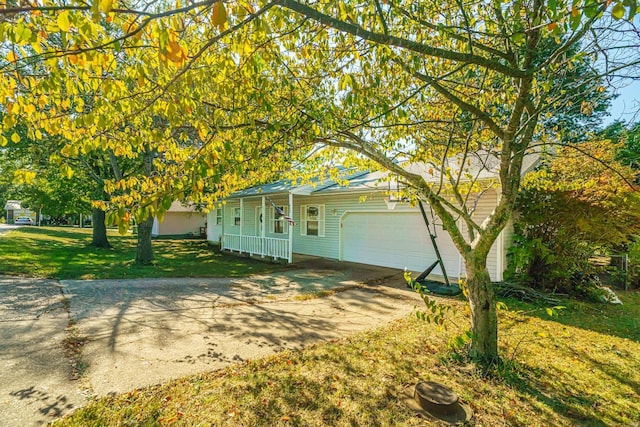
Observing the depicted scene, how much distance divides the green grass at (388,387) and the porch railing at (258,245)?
8586 millimetres

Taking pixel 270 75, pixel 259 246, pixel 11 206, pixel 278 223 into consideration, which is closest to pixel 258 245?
pixel 259 246

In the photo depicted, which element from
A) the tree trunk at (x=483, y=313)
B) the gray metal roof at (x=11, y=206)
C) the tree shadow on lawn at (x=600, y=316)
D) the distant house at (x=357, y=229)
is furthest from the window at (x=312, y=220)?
Answer: the gray metal roof at (x=11, y=206)

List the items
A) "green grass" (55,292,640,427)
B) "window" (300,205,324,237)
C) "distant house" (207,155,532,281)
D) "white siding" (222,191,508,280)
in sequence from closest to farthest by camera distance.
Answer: "green grass" (55,292,640,427), "white siding" (222,191,508,280), "distant house" (207,155,532,281), "window" (300,205,324,237)

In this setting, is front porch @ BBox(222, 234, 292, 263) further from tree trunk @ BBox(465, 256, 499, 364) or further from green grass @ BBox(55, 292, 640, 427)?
tree trunk @ BBox(465, 256, 499, 364)

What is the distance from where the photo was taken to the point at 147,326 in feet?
17.8

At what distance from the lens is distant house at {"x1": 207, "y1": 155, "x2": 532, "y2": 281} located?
991 centimetres

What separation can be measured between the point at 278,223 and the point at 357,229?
5183 mm

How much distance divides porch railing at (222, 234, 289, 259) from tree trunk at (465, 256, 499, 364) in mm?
9680

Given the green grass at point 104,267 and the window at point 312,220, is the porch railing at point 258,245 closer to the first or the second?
the green grass at point 104,267

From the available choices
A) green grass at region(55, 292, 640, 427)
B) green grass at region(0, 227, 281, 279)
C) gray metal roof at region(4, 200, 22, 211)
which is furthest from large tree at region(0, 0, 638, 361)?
gray metal roof at region(4, 200, 22, 211)

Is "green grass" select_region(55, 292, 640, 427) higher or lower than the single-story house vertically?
lower

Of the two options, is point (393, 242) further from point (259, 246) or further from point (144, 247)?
point (144, 247)

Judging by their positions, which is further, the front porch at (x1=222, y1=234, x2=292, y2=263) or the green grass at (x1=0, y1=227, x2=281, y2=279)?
the front porch at (x1=222, y1=234, x2=292, y2=263)

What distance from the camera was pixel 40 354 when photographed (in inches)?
166
